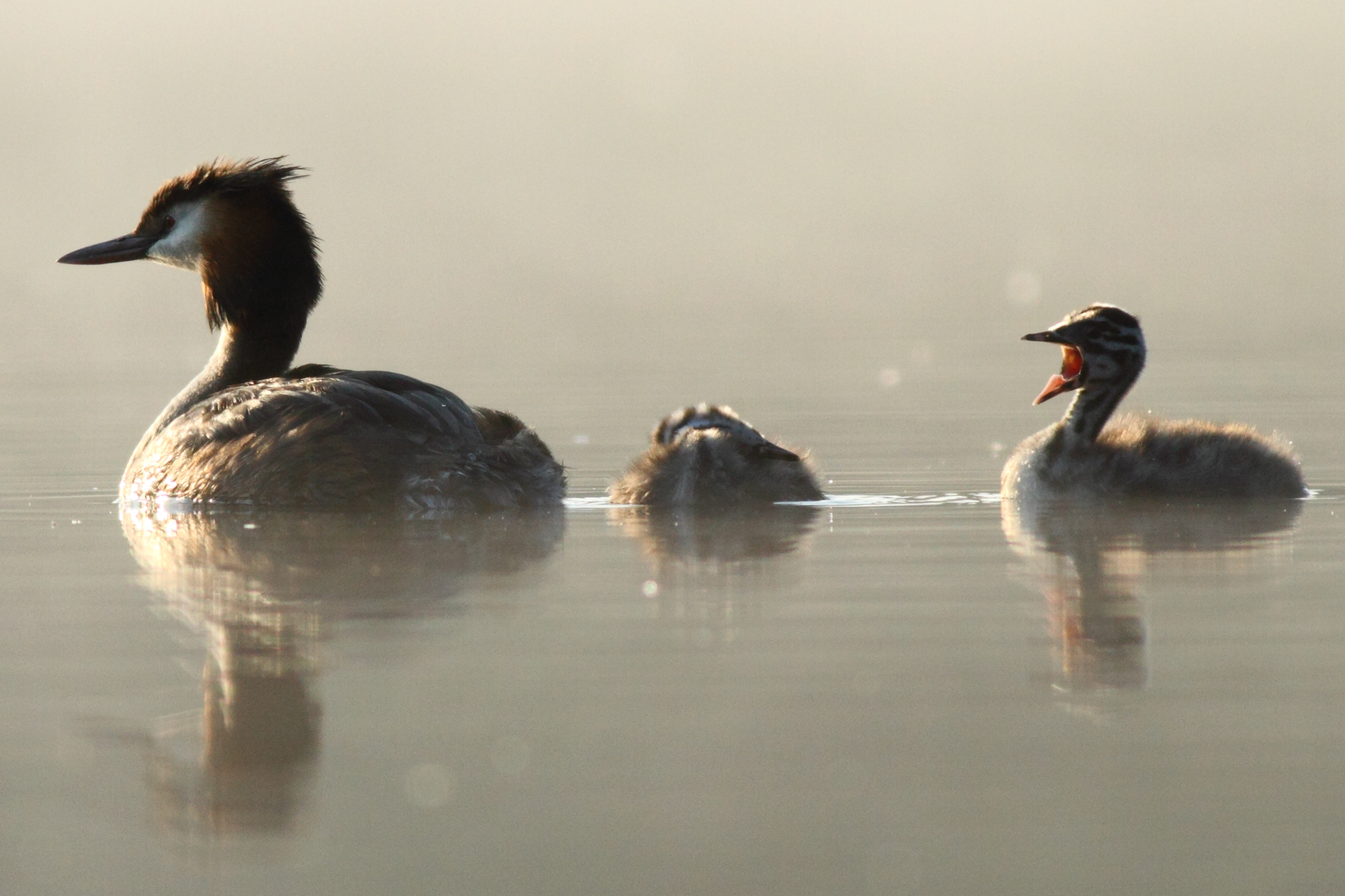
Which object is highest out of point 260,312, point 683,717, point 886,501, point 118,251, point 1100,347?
point 118,251

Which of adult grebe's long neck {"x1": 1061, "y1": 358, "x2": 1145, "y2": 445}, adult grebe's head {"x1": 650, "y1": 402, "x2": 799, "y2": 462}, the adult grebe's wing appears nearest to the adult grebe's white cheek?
the adult grebe's wing

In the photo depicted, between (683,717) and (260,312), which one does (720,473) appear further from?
(683,717)

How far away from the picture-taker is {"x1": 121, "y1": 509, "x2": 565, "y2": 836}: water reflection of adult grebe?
159 inches

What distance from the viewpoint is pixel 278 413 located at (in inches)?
337

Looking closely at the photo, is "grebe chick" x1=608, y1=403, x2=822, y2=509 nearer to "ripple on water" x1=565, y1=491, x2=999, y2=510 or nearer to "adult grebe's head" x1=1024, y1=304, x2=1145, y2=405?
"ripple on water" x1=565, y1=491, x2=999, y2=510

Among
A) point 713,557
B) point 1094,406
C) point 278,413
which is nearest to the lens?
point 713,557

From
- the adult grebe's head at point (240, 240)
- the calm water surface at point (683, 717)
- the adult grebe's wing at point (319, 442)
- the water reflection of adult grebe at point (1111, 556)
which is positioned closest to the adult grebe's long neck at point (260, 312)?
the adult grebe's head at point (240, 240)

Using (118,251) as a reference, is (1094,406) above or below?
below

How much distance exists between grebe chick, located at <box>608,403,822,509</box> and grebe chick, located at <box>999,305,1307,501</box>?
935mm

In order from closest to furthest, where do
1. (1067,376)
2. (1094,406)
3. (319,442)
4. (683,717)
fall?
1. (683,717)
2. (319,442)
3. (1094,406)
4. (1067,376)

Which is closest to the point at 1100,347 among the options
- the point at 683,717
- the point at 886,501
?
the point at 886,501

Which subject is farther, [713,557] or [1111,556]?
[713,557]

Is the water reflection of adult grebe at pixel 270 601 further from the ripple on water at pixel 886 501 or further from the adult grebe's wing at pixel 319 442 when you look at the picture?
the ripple on water at pixel 886 501

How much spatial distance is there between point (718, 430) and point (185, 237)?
2875mm
